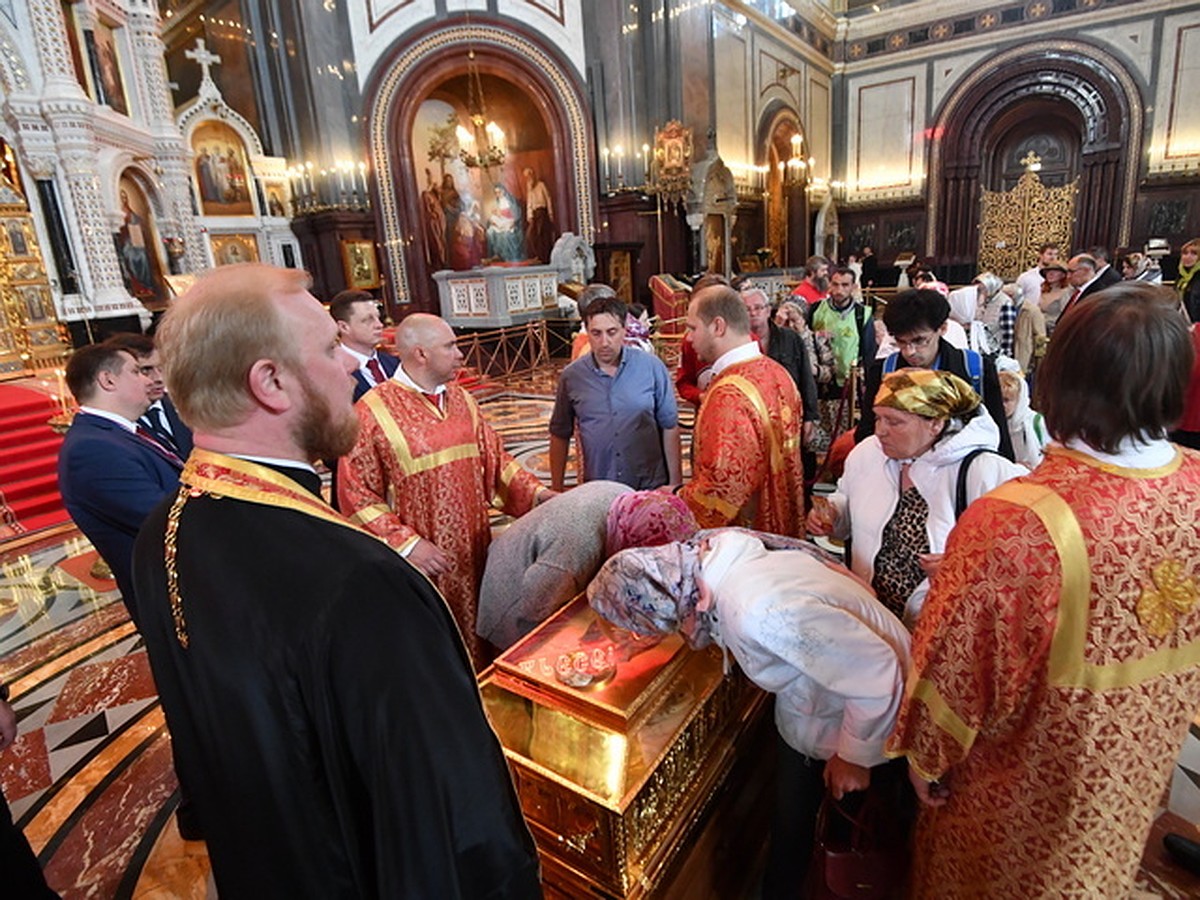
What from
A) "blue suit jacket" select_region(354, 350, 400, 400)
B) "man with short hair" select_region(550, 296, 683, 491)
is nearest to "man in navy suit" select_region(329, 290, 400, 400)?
"blue suit jacket" select_region(354, 350, 400, 400)

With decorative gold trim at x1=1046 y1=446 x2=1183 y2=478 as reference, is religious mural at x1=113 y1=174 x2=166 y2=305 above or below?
above

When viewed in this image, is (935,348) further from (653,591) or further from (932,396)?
(653,591)

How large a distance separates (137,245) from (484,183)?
7356 millimetres

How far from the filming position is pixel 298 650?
35.5 inches

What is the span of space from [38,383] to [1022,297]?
12.5m

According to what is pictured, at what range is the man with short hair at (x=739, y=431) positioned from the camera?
2451mm

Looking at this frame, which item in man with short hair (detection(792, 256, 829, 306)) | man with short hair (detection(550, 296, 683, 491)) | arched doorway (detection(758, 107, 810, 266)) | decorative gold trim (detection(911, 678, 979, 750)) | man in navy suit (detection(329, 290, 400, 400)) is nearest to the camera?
decorative gold trim (detection(911, 678, 979, 750))

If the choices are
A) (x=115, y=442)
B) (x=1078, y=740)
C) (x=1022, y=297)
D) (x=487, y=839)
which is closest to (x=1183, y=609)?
(x=1078, y=740)

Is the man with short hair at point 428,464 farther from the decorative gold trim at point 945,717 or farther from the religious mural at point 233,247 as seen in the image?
the religious mural at point 233,247

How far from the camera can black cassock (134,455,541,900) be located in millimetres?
899

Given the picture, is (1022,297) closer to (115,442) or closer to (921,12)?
(115,442)

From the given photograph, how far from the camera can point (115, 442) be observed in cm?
235

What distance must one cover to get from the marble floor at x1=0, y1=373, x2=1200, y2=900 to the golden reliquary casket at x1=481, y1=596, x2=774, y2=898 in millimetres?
1382

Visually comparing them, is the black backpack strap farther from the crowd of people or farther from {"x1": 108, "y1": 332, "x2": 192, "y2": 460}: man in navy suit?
{"x1": 108, "y1": 332, "x2": 192, "y2": 460}: man in navy suit
